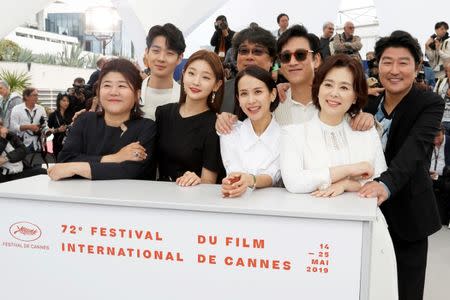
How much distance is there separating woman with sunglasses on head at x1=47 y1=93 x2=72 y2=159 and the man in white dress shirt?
5.67 metres

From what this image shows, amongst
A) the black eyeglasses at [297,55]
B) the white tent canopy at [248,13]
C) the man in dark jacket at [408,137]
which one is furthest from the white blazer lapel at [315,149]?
the white tent canopy at [248,13]

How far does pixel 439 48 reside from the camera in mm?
9172

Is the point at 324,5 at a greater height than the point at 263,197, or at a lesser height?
greater

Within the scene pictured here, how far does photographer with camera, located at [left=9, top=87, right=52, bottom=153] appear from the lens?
7938 millimetres

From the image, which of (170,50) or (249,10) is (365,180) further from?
(249,10)

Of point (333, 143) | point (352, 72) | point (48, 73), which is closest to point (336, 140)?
point (333, 143)

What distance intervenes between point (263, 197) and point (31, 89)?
708 cm

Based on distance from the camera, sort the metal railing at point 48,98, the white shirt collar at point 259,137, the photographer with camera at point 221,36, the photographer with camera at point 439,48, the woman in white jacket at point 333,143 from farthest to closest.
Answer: the metal railing at point 48,98 → the photographer with camera at point 439,48 → the photographer with camera at point 221,36 → the white shirt collar at point 259,137 → the woman in white jacket at point 333,143

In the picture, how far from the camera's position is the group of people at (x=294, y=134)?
2057 mm

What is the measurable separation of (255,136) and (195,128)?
0.31m

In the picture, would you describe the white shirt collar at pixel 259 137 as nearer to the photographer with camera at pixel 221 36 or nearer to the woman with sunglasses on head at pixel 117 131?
the woman with sunglasses on head at pixel 117 131

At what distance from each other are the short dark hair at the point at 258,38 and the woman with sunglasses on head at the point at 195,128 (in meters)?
0.37

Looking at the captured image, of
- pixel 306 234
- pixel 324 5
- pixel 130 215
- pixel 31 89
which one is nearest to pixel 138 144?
pixel 130 215

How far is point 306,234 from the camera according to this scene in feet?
5.48
